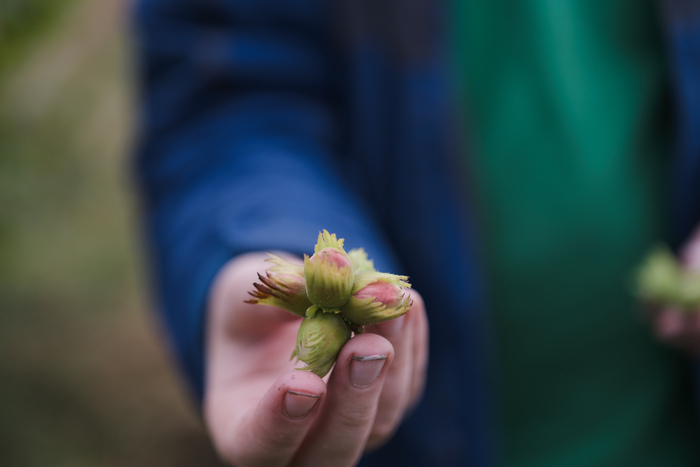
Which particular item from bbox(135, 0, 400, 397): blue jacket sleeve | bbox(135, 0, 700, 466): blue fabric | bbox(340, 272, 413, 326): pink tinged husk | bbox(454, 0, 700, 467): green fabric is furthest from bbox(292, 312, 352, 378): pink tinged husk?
bbox(454, 0, 700, 467): green fabric

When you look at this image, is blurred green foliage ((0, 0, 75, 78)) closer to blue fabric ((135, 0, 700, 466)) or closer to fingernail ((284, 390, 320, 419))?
blue fabric ((135, 0, 700, 466))

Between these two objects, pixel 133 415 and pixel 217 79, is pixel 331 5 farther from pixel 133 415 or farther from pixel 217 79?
pixel 133 415

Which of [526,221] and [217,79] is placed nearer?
[526,221]

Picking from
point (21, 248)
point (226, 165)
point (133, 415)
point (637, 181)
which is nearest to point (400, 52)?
point (226, 165)

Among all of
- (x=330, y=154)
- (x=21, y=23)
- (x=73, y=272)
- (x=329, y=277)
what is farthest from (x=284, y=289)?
(x=73, y=272)

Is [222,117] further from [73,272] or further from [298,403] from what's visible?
[73,272]

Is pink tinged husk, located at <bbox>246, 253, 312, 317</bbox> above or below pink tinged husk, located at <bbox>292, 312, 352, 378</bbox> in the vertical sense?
above
